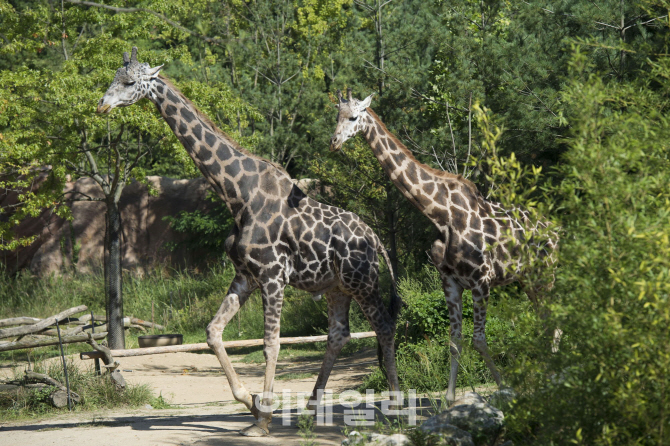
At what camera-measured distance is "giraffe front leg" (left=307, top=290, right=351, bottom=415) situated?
6.85 meters

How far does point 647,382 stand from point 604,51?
23.9 ft

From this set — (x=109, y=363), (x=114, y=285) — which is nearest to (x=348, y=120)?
(x=109, y=363)

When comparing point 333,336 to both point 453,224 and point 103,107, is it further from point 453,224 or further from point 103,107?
point 103,107

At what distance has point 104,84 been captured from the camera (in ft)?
42.7

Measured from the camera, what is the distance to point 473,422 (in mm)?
5094

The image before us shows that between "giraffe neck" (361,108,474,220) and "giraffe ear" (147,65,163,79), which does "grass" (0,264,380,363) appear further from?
"giraffe ear" (147,65,163,79)

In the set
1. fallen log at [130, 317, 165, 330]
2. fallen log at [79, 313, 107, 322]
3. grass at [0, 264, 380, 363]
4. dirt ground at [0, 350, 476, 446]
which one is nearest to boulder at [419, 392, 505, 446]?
dirt ground at [0, 350, 476, 446]

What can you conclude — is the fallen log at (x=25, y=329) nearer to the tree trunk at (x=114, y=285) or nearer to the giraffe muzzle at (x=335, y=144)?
the tree trunk at (x=114, y=285)

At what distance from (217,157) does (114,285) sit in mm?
7625

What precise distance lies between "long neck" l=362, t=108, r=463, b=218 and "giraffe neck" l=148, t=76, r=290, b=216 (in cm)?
105

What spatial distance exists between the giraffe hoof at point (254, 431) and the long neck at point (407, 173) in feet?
8.39

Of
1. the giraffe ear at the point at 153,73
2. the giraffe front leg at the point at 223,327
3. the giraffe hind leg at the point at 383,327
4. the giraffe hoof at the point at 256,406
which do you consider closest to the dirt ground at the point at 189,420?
the giraffe hoof at the point at 256,406

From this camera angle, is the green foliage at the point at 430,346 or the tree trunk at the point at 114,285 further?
the tree trunk at the point at 114,285

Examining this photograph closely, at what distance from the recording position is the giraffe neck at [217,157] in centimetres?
657
